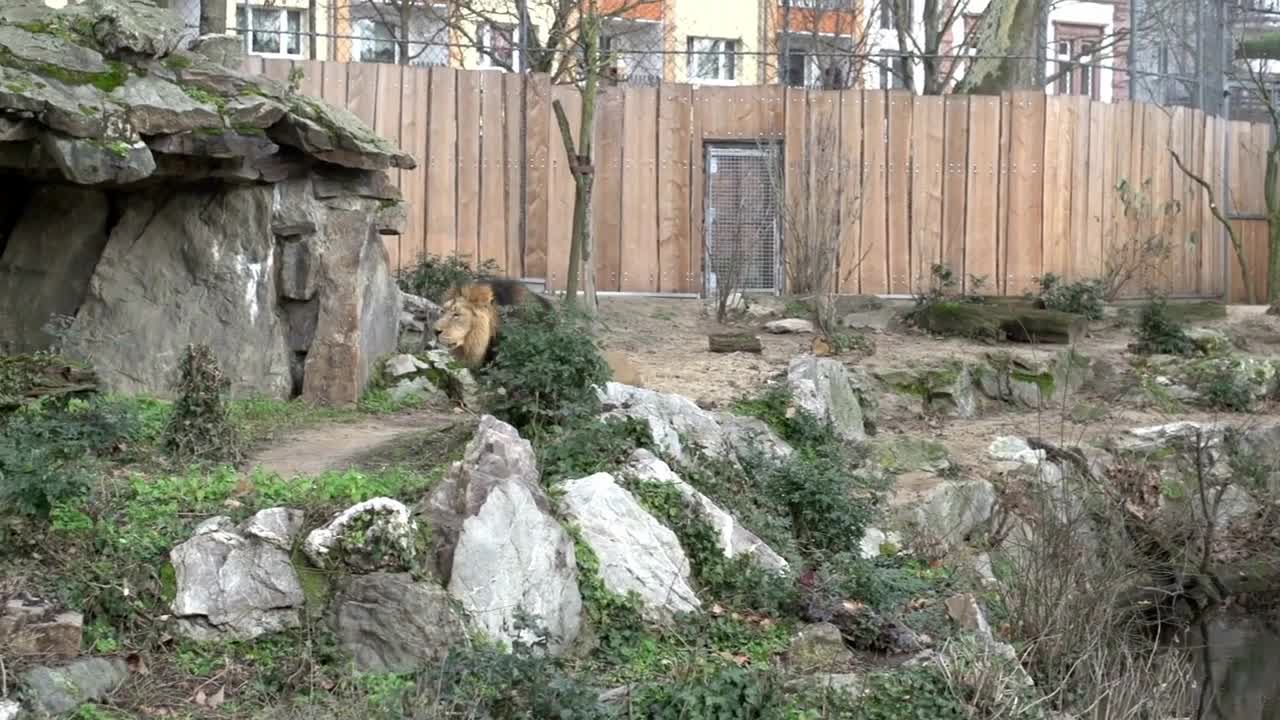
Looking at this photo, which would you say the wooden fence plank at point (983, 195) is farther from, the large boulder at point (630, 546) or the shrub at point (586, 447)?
the large boulder at point (630, 546)

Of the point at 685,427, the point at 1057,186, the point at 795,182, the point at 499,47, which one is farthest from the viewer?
the point at 499,47

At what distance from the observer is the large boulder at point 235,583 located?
7.40 meters

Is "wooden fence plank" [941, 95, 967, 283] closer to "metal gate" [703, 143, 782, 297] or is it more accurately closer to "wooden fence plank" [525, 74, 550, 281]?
"metal gate" [703, 143, 782, 297]

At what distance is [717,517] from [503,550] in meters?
1.39

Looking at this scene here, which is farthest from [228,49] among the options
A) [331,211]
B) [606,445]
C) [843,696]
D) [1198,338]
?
[1198,338]

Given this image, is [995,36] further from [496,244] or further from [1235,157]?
[496,244]

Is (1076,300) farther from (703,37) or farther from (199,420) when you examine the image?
(703,37)

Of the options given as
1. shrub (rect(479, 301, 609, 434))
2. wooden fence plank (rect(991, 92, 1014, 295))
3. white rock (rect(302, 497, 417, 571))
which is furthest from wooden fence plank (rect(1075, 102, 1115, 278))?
white rock (rect(302, 497, 417, 571))

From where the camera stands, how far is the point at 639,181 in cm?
1681

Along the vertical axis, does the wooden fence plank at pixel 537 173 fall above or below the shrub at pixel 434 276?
above

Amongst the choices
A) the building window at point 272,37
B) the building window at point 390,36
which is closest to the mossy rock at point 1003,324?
the building window at point 272,37

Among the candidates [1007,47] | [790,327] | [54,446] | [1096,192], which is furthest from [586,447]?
[1007,47]

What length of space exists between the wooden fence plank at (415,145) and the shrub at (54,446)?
7.23 m

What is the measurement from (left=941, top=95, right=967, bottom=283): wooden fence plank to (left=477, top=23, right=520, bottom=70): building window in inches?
188
